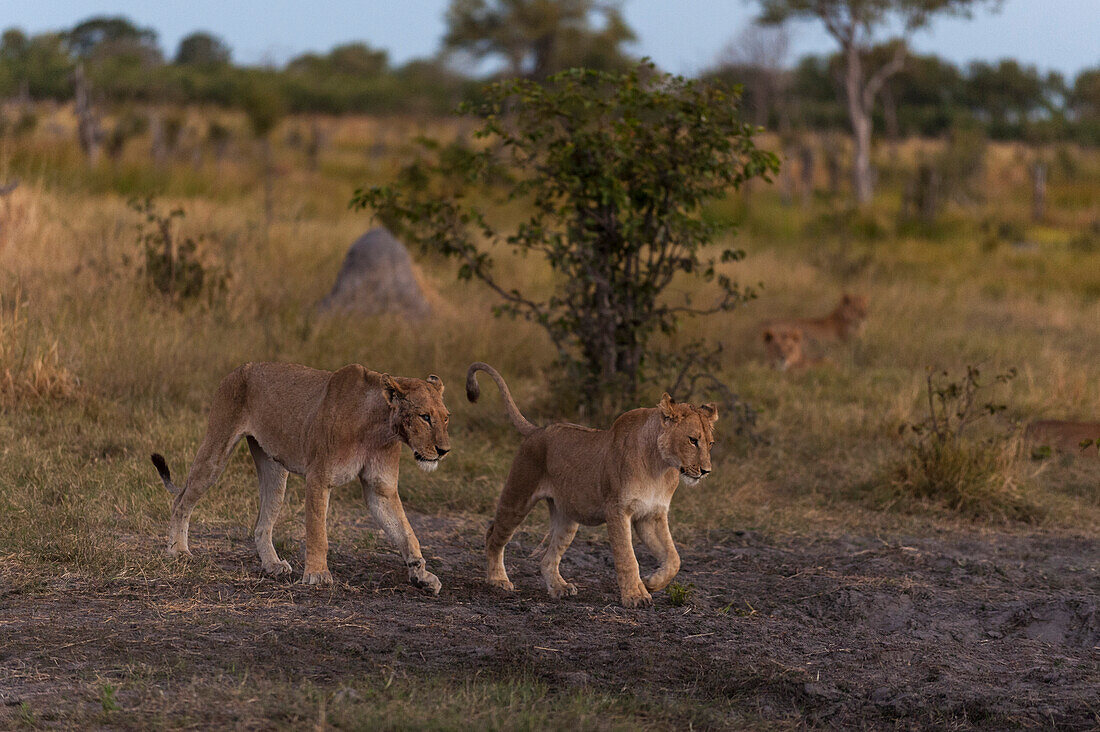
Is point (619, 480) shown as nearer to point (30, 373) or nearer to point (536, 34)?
point (30, 373)

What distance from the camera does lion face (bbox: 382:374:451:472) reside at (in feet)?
15.9

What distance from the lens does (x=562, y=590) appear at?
17.6 ft

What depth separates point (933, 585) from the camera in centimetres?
580

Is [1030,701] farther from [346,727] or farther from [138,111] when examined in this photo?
[138,111]

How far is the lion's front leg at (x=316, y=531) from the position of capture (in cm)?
503

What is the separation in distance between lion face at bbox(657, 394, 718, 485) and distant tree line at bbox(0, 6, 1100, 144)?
94.2ft

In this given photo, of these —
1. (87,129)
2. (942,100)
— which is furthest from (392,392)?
(942,100)

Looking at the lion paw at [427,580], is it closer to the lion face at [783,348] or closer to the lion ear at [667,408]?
the lion ear at [667,408]

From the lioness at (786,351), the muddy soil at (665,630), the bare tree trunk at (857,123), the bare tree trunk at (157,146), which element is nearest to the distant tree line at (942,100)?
the bare tree trunk at (857,123)

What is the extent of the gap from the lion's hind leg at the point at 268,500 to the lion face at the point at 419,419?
86 centimetres

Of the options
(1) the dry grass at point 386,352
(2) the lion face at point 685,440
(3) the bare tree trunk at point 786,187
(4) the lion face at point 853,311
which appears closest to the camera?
(2) the lion face at point 685,440

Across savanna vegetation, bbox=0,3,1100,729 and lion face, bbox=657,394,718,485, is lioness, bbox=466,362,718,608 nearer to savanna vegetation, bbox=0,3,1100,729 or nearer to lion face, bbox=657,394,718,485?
lion face, bbox=657,394,718,485

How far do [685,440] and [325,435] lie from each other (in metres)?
1.46

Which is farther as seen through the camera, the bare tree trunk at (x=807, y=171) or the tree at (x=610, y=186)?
the bare tree trunk at (x=807, y=171)
